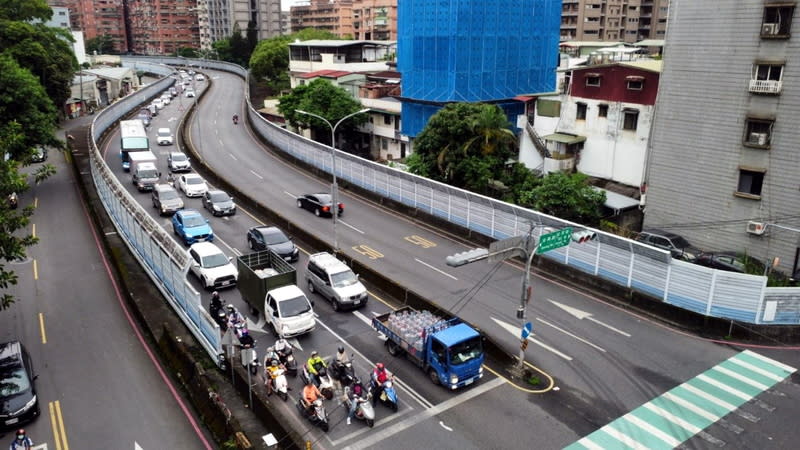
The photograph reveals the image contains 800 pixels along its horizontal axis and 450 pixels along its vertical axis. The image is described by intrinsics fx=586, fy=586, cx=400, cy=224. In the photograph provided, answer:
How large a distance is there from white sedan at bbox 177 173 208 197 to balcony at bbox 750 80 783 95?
3568 centimetres

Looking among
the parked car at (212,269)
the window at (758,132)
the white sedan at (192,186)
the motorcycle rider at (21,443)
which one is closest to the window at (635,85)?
the window at (758,132)

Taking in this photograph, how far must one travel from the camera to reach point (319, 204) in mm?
40062

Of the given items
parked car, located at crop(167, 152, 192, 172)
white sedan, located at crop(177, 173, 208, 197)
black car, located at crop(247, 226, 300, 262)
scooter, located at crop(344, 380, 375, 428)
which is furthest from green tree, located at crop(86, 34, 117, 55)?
scooter, located at crop(344, 380, 375, 428)

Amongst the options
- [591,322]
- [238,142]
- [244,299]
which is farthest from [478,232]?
[238,142]

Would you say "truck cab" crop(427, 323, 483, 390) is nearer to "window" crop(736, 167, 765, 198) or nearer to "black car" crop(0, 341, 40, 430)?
"black car" crop(0, 341, 40, 430)

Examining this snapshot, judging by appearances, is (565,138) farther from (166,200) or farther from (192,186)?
(166,200)

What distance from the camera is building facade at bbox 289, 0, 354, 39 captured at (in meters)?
163

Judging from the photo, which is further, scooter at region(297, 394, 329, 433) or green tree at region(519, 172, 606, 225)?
green tree at region(519, 172, 606, 225)

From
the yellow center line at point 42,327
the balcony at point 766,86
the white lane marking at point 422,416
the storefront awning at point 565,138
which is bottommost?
the yellow center line at point 42,327

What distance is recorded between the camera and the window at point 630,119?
139ft

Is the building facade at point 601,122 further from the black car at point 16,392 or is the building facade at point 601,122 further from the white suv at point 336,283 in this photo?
the black car at point 16,392

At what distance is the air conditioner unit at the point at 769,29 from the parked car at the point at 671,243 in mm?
11612

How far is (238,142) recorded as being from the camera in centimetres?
6625

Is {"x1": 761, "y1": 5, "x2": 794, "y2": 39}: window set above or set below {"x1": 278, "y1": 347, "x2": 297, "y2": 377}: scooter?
above
